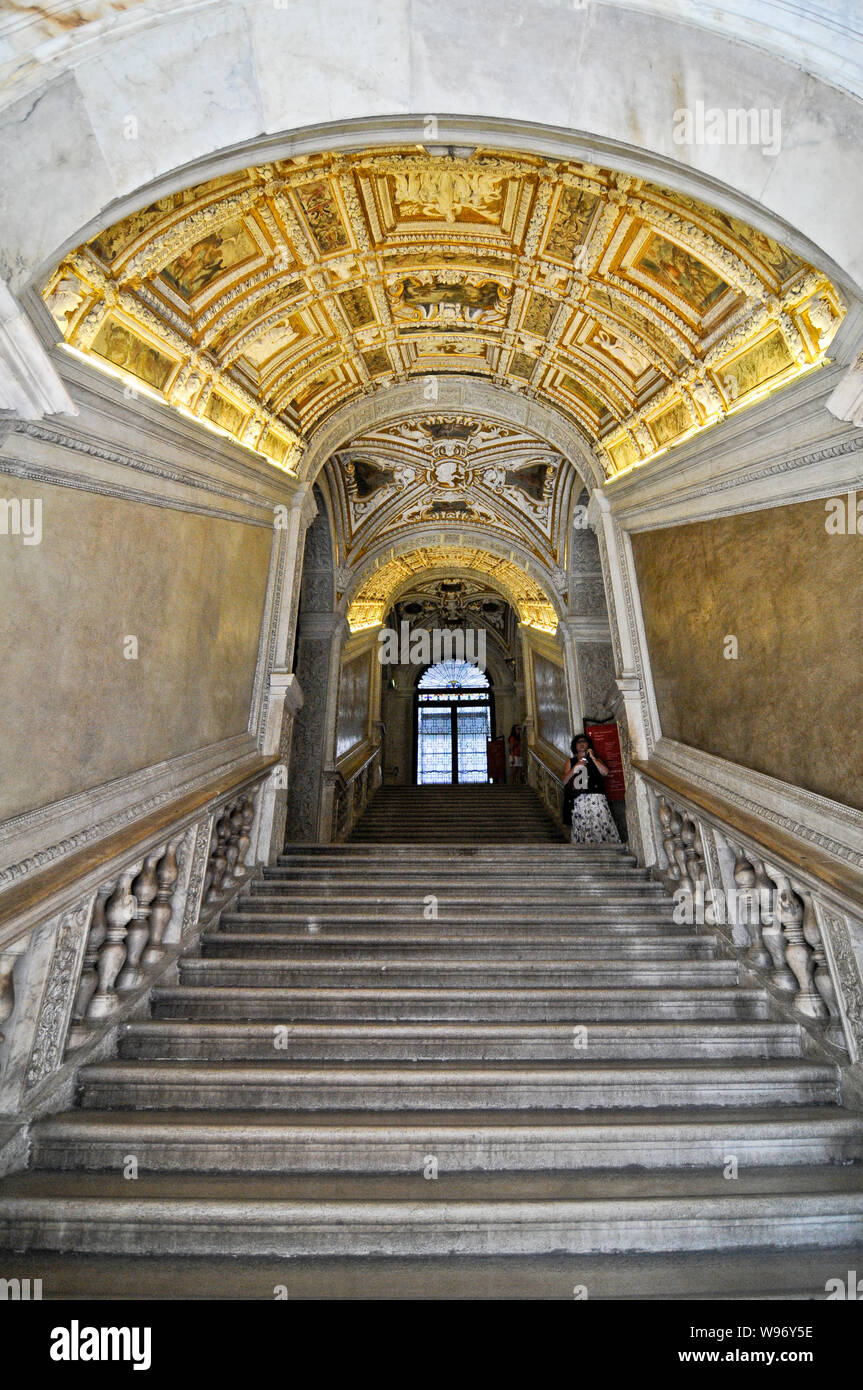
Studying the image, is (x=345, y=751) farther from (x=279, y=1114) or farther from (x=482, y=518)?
(x=279, y=1114)

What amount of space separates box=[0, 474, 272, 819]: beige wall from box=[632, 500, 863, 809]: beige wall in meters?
3.06

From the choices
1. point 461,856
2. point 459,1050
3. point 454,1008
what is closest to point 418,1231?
point 459,1050

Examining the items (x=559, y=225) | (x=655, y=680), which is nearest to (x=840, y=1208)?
(x=655, y=680)

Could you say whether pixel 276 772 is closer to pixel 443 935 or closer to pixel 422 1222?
pixel 443 935

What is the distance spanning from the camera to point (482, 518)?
1095 centimetres

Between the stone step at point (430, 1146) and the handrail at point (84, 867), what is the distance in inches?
29.2

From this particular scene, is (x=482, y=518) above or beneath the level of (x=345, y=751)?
above

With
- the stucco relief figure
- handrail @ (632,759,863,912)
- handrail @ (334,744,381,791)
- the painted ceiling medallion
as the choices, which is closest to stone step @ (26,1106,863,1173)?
handrail @ (632,759,863,912)

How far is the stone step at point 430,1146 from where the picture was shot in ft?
7.55

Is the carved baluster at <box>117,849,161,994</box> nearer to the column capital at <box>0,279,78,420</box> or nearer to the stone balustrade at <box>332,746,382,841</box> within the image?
the column capital at <box>0,279,78,420</box>

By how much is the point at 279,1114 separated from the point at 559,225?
16.0ft

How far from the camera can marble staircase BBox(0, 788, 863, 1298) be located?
1992mm

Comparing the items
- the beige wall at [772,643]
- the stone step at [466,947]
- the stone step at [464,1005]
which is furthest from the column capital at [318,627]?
the stone step at [464,1005]

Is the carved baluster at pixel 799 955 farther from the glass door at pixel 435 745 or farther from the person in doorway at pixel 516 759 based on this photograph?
the glass door at pixel 435 745
